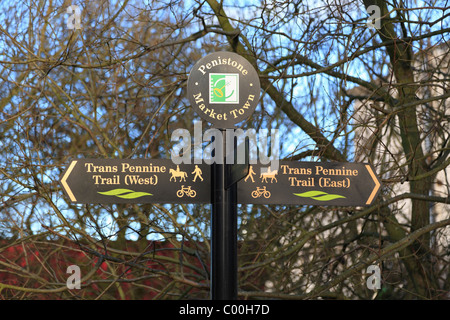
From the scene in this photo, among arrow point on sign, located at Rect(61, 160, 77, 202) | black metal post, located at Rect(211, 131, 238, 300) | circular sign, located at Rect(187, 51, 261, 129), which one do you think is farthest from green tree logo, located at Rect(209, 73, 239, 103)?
arrow point on sign, located at Rect(61, 160, 77, 202)

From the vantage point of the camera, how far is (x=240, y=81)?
9.93 ft

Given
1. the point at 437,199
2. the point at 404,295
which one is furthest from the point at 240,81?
the point at 404,295

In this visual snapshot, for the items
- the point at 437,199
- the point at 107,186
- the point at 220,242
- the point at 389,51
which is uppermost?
the point at 389,51

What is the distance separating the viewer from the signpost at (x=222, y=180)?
116 inches

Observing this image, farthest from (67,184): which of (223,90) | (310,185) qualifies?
(310,185)

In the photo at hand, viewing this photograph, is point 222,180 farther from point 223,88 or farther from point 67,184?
point 67,184

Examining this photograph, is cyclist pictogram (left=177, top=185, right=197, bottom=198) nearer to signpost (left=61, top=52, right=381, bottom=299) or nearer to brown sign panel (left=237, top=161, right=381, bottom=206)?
signpost (left=61, top=52, right=381, bottom=299)

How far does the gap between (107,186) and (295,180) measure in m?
0.94

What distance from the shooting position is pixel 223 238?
2945mm

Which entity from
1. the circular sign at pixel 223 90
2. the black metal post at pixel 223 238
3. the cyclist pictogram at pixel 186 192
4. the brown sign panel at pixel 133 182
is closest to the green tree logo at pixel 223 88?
the circular sign at pixel 223 90

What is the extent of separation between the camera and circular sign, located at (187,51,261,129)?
2977 millimetres
